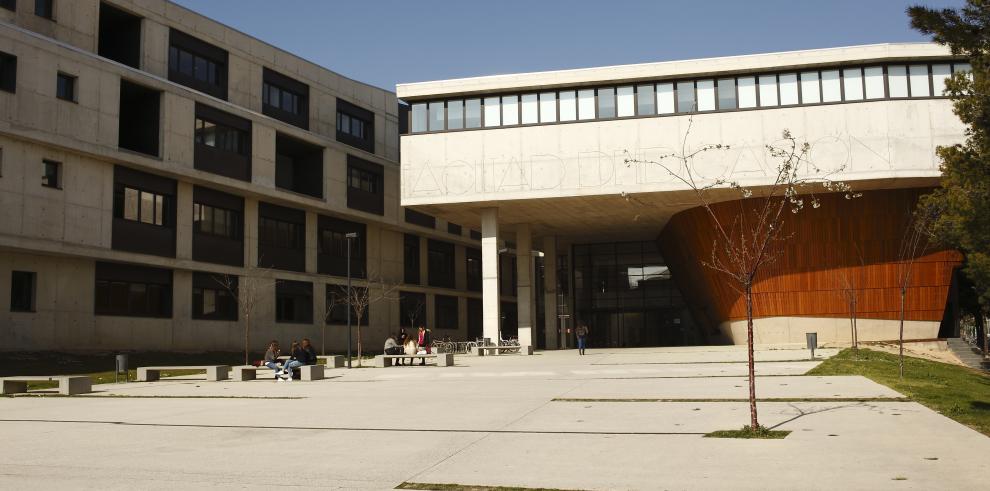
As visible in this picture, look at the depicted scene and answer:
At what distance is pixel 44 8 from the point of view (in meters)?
35.9

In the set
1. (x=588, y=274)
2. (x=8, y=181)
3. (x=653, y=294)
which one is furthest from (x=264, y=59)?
(x=653, y=294)

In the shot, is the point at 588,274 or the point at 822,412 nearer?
the point at 822,412

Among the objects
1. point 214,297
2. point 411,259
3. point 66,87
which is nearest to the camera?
point 66,87

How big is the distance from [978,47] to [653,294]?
4315cm

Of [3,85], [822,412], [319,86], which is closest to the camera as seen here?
[822,412]

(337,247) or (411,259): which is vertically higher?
(337,247)

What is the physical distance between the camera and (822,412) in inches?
527

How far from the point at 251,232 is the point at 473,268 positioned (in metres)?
25.7

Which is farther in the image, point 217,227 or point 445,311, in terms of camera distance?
point 445,311

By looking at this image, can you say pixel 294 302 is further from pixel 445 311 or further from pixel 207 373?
pixel 207 373

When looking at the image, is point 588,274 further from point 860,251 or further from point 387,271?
point 860,251

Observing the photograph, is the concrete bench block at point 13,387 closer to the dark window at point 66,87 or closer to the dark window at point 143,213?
the dark window at point 143,213

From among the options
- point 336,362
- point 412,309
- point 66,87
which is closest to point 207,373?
point 336,362

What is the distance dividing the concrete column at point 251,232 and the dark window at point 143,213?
17.7 feet
